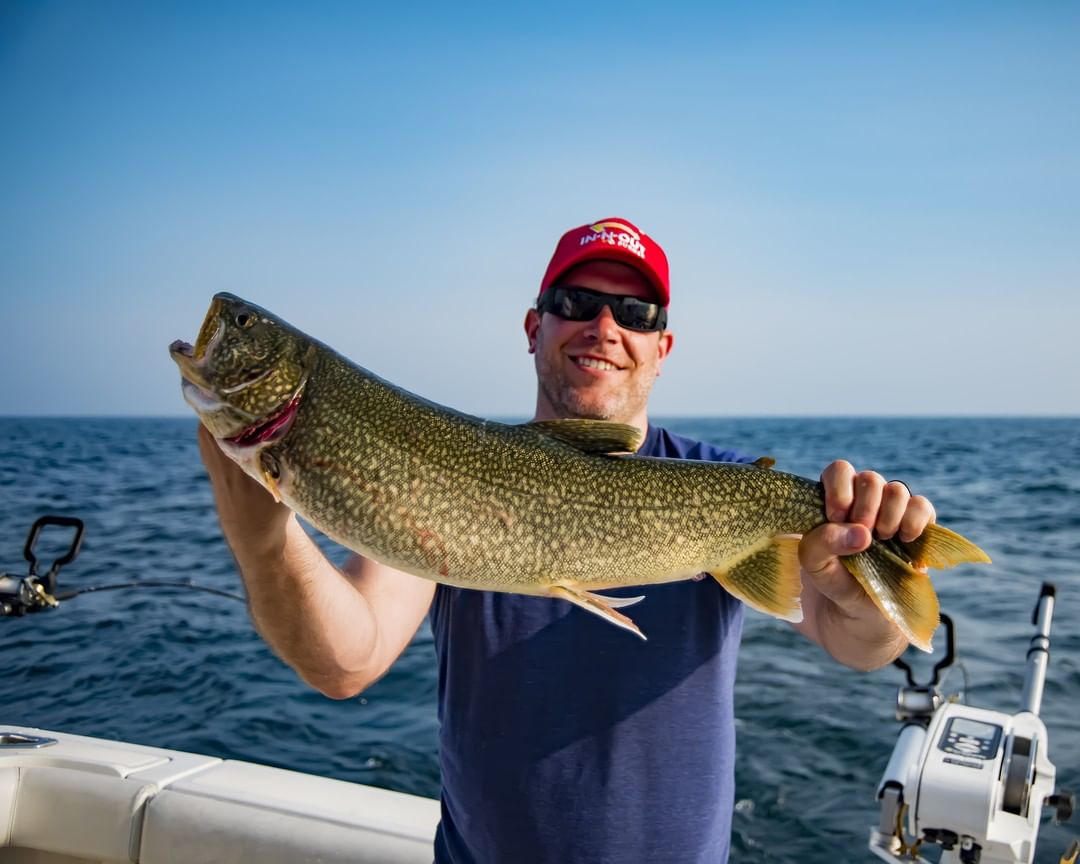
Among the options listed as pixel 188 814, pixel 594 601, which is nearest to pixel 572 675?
pixel 594 601

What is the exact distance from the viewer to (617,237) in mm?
3865

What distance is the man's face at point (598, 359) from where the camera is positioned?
3748mm

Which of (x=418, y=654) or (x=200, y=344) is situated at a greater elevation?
(x=200, y=344)

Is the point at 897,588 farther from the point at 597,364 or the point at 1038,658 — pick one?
the point at 1038,658

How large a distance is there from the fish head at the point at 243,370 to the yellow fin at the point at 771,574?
4.90 feet

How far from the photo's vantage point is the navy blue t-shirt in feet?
9.34

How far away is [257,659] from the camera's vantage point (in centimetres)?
1062

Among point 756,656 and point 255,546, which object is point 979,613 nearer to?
point 756,656

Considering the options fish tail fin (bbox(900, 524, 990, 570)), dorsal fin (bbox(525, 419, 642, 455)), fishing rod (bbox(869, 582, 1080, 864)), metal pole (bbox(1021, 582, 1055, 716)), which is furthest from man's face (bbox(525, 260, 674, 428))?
metal pole (bbox(1021, 582, 1055, 716))

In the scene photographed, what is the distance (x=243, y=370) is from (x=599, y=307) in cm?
179

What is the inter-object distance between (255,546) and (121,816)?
2.92 meters

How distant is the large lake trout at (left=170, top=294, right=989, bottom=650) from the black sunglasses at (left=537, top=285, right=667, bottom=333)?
1.18 metres

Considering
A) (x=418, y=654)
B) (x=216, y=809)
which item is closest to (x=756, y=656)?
(x=418, y=654)

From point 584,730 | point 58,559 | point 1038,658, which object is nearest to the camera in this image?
point 584,730
